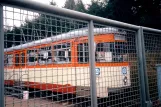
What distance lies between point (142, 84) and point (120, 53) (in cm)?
53

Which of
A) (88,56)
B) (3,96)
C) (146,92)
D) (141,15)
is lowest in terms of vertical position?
(146,92)

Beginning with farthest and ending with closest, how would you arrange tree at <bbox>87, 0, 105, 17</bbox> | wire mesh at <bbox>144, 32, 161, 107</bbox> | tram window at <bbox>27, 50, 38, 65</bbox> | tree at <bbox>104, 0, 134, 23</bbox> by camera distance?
tree at <bbox>87, 0, 105, 17</bbox>
tree at <bbox>104, 0, 134, 23</bbox>
wire mesh at <bbox>144, 32, 161, 107</bbox>
tram window at <bbox>27, 50, 38, 65</bbox>

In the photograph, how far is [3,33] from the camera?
151 cm

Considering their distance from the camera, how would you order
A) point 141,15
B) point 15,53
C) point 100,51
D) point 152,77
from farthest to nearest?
point 141,15
point 152,77
point 100,51
point 15,53

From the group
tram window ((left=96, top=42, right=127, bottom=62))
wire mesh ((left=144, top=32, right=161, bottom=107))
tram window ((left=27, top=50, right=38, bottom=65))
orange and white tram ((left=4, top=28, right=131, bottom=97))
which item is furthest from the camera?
wire mesh ((left=144, top=32, right=161, bottom=107))

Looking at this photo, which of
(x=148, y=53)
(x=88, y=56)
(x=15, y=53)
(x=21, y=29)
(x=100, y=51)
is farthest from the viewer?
(x=148, y=53)

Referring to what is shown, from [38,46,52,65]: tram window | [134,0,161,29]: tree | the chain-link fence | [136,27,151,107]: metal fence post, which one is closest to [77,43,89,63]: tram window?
the chain-link fence

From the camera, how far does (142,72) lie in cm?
279

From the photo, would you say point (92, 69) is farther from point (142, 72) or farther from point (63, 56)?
point (142, 72)

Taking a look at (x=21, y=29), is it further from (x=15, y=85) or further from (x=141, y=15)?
(x=141, y=15)

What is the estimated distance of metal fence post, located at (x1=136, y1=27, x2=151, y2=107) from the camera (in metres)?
2.75

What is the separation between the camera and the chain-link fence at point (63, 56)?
5.40 ft

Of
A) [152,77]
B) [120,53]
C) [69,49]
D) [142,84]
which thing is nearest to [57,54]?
[69,49]

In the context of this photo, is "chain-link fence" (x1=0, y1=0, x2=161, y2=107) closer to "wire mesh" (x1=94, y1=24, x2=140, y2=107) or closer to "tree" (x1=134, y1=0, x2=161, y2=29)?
"wire mesh" (x1=94, y1=24, x2=140, y2=107)
